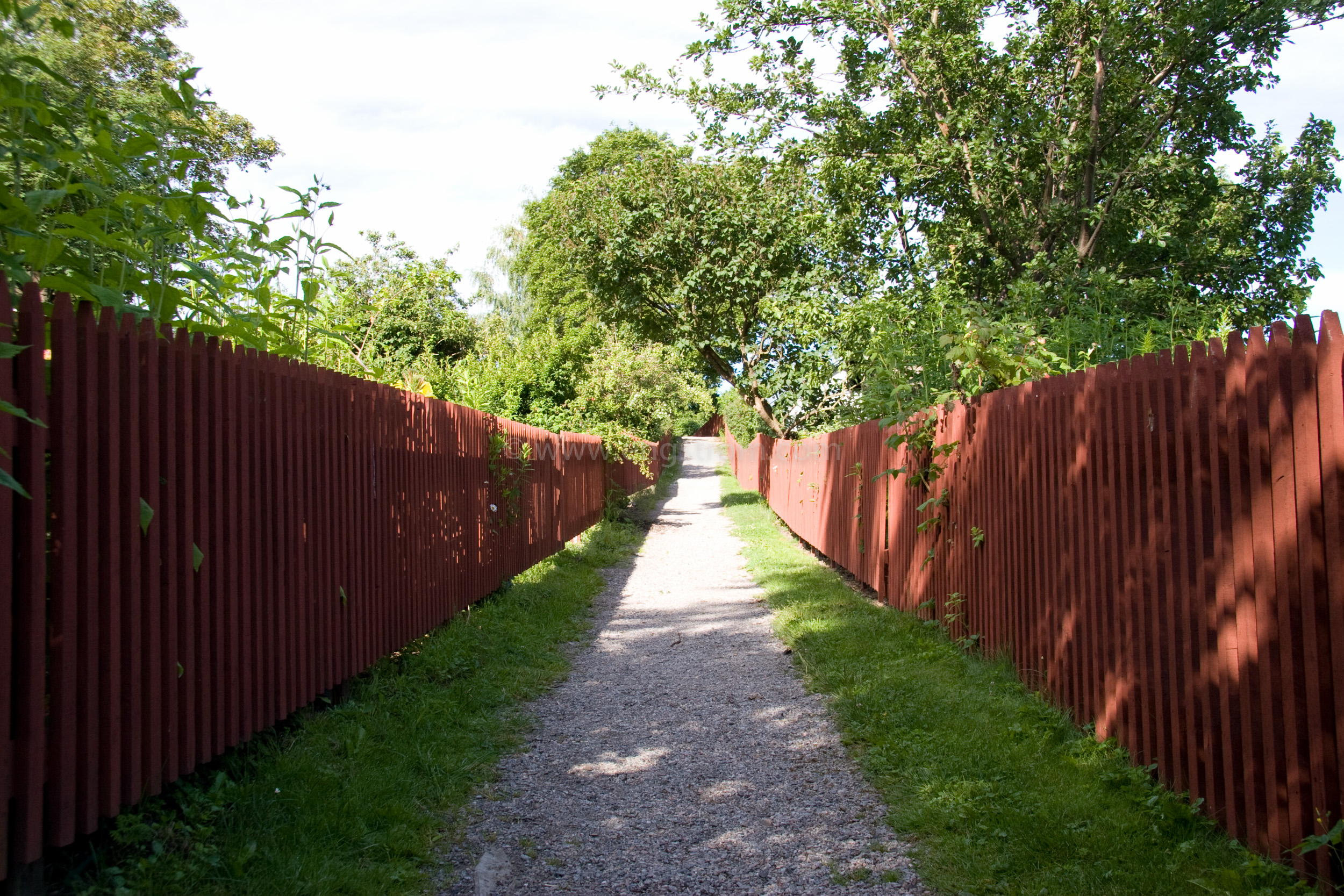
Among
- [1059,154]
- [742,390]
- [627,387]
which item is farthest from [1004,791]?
[742,390]

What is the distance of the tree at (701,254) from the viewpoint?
20938mm

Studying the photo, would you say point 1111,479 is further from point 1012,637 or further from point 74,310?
point 74,310

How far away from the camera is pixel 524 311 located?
4275 centimetres

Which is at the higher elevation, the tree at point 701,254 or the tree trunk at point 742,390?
the tree at point 701,254

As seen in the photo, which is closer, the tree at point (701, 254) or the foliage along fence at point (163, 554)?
the foliage along fence at point (163, 554)

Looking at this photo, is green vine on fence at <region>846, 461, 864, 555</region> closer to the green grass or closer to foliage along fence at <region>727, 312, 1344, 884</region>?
the green grass

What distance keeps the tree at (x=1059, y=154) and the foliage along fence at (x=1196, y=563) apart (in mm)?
6321

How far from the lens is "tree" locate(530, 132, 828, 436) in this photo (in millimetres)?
20938

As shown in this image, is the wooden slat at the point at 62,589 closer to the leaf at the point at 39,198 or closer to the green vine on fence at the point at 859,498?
the leaf at the point at 39,198

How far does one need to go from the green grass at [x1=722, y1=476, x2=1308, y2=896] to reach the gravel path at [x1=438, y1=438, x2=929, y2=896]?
179 mm

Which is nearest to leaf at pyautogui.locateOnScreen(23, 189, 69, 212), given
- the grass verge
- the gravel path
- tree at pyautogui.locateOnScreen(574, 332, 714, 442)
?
the grass verge

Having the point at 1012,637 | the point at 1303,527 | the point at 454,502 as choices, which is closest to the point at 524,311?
the point at 454,502

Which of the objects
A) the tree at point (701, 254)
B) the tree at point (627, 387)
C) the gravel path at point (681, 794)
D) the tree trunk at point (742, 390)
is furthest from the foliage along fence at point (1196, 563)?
the tree trunk at point (742, 390)

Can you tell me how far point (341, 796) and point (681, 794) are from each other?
153cm
